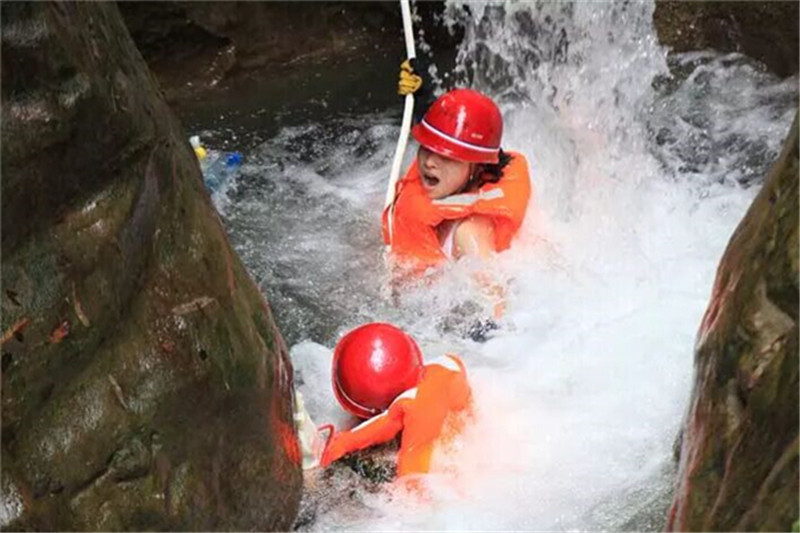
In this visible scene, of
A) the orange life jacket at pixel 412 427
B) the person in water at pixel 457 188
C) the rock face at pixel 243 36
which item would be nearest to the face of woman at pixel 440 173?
the person in water at pixel 457 188

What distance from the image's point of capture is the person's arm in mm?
3914

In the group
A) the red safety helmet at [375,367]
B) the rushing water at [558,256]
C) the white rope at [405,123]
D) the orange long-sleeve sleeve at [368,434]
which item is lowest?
the rushing water at [558,256]

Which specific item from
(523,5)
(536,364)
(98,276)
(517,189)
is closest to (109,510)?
(98,276)

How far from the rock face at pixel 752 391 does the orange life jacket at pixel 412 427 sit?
40.4 inches

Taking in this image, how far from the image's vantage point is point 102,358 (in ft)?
9.57

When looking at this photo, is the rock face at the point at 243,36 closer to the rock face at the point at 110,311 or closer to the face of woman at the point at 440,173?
the face of woman at the point at 440,173

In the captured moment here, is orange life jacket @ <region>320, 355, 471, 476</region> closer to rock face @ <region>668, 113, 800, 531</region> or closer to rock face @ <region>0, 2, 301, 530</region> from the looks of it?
rock face @ <region>0, 2, 301, 530</region>

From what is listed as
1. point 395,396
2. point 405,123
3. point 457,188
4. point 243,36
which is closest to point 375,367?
point 395,396

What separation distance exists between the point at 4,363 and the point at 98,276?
12.7 inches

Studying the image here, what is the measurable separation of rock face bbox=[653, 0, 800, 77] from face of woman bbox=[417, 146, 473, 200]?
2.97m

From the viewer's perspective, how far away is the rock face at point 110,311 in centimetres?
269

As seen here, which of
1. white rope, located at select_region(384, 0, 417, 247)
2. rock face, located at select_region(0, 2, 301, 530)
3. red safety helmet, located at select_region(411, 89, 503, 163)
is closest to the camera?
rock face, located at select_region(0, 2, 301, 530)

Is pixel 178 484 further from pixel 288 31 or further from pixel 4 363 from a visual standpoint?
pixel 288 31

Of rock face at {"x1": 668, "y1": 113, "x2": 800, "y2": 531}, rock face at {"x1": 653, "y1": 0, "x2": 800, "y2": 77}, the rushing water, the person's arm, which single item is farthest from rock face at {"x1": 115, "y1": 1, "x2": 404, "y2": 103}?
→ rock face at {"x1": 668, "y1": 113, "x2": 800, "y2": 531}
